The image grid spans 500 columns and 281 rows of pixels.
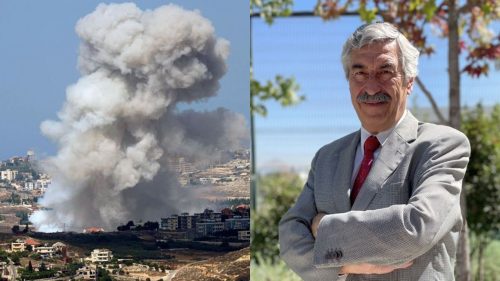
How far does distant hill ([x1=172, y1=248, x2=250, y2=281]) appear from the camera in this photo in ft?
8.43

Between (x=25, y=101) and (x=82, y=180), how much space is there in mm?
275

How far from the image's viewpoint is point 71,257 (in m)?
2.47

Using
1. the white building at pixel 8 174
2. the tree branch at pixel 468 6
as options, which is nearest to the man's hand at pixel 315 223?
the white building at pixel 8 174

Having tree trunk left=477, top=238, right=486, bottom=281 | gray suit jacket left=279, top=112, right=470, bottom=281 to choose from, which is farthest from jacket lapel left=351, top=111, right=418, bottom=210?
tree trunk left=477, top=238, right=486, bottom=281

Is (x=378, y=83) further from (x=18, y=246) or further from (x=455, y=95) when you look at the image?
(x=455, y=95)

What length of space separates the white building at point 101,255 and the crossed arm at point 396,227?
0.58m

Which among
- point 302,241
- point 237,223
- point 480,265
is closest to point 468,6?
point 480,265

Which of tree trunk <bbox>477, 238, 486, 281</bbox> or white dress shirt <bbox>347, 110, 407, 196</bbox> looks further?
tree trunk <bbox>477, 238, 486, 281</bbox>

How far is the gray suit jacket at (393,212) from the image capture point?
81.0 inches

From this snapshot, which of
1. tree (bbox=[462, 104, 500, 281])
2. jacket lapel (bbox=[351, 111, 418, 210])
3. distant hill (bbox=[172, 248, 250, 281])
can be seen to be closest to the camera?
jacket lapel (bbox=[351, 111, 418, 210])

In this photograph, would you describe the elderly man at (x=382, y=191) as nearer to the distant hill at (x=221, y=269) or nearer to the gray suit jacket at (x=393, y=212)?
the gray suit jacket at (x=393, y=212)

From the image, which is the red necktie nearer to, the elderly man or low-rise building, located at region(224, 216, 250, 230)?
the elderly man

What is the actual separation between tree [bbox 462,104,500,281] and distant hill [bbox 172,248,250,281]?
4.07 metres

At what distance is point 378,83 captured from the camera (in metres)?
2.24
